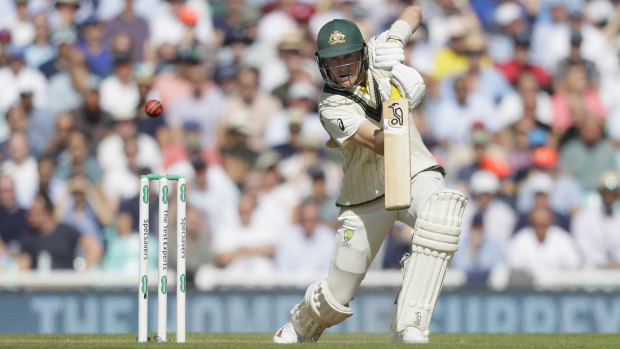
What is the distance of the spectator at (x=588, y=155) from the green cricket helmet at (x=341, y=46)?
221 inches

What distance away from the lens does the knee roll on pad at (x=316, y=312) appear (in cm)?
661

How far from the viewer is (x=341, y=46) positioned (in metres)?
6.31

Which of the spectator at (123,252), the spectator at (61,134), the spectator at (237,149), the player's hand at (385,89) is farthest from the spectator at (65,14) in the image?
the player's hand at (385,89)

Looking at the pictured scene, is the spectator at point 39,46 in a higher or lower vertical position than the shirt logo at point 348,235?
higher

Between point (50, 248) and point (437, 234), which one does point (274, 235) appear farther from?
point (437, 234)

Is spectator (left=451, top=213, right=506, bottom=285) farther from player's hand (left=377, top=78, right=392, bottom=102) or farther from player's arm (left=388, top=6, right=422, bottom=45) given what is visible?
player's hand (left=377, top=78, right=392, bottom=102)

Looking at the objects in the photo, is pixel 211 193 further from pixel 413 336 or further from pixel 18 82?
pixel 413 336

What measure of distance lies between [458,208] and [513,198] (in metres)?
5.17

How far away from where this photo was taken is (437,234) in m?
5.94

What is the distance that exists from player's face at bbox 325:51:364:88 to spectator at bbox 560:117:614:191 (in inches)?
222

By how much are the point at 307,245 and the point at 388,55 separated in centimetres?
425

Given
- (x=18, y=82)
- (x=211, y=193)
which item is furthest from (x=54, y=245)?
(x=18, y=82)

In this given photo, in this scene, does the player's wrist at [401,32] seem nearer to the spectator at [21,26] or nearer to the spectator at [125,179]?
the spectator at [125,179]

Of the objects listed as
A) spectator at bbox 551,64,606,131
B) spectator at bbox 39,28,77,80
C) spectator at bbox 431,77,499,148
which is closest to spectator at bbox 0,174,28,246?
spectator at bbox 39,28,77,80
